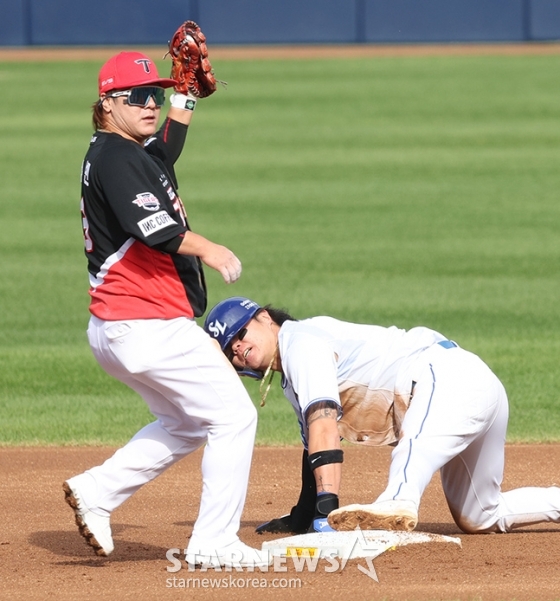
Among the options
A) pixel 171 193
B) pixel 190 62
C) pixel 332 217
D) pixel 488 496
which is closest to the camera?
pixel 171 193

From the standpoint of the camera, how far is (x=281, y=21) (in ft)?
116

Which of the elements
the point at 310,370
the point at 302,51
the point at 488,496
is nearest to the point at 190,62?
the point at 310,370

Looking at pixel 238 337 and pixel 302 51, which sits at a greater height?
pixel 238 337

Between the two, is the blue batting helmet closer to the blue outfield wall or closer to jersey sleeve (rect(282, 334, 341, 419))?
jersey sleeve (rect(282, 334, 341, 419))

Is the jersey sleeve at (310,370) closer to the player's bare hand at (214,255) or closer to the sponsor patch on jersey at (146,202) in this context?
the player's bare hand at (214,255)

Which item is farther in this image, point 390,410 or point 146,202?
point 390,410

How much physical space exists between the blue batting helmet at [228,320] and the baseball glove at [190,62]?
3.92 feet

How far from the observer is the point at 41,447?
24.4 ft

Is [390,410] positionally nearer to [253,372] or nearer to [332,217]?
[253,372]

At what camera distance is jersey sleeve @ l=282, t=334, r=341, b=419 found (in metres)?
4.70

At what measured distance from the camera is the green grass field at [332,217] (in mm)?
9125

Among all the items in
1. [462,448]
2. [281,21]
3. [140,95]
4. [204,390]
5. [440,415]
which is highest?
[140,95]

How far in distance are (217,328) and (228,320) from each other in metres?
0.06

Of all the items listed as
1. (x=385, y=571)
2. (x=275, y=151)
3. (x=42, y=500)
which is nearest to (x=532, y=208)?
(x=275, y=151)
